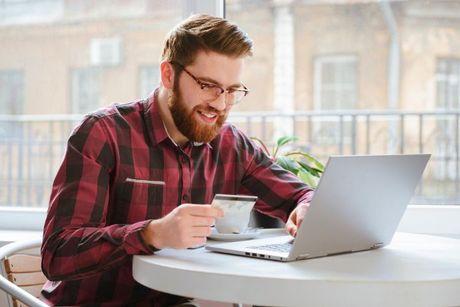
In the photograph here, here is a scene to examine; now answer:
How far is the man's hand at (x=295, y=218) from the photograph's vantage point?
75.0 inches

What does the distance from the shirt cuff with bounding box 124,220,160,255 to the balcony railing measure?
160 cm

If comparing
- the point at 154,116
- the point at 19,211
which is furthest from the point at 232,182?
the point at 19,211

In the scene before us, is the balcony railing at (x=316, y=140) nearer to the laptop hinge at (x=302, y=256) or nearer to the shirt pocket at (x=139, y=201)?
the shirt pocket at (x=139, y=201)

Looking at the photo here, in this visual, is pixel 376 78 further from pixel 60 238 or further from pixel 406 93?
pixel 60 238

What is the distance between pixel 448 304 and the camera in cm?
141

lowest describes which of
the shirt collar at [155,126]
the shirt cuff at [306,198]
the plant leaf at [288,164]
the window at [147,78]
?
the shirt cuff at [306,198]

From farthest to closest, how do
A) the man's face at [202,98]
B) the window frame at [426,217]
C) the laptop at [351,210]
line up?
the window frame at [426,217] < the man's face at [202,98] < the laptop at [351,210]

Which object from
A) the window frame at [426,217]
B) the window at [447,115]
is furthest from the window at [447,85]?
the window frame at [426,217]

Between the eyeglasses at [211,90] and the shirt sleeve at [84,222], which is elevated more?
the eyeglasses at [211,90]

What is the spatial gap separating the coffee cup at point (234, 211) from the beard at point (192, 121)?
0.26 m

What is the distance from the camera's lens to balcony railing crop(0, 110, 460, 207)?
3414mm

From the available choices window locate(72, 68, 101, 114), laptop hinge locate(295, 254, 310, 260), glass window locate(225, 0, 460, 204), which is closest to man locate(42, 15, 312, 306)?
laptop hinge locate(295, 254, 310, 260)

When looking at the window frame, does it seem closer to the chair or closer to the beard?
the beard

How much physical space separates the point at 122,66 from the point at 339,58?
6.53 ft
